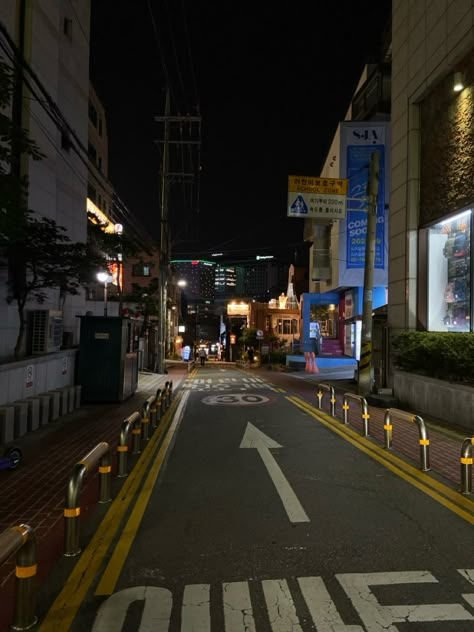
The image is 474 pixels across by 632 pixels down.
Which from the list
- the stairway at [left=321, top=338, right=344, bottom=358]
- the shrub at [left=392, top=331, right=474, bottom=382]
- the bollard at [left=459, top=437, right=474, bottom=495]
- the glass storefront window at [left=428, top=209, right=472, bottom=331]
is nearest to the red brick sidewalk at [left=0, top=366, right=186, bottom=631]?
the bollard at [left=459, top=437, right=474, bottom=495]

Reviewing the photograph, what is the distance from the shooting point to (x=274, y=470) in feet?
23.5

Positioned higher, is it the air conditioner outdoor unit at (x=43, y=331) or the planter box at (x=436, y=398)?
the air conditioner outdoor unit at (x=43, y=331)

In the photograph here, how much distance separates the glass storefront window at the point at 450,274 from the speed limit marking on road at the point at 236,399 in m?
6.63

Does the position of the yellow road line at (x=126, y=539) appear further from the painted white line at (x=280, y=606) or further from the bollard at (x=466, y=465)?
the bollard at (x=466, y=465)

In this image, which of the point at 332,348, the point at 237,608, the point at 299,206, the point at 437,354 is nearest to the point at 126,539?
the point at 237,608

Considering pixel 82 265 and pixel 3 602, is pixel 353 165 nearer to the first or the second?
pixel 82 265

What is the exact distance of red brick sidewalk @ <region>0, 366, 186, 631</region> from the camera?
4.37 m

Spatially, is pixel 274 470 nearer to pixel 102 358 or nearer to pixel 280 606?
pixel 280 606

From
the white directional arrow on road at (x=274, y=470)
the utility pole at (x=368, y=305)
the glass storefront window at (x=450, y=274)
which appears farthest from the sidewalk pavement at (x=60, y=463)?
the glass storefront window at (x=450, y=274)

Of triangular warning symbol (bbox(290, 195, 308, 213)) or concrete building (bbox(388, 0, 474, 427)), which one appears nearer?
concrete building (bbox(388, 0, 474, 427))

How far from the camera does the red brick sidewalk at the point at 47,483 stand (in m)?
4.37

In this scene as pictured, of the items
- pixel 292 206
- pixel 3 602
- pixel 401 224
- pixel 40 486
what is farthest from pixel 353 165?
pixel 3 602

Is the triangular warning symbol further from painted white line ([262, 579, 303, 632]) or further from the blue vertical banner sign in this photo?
the blue vertical banner sign

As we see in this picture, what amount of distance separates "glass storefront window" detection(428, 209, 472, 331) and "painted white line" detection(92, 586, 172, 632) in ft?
40.8
